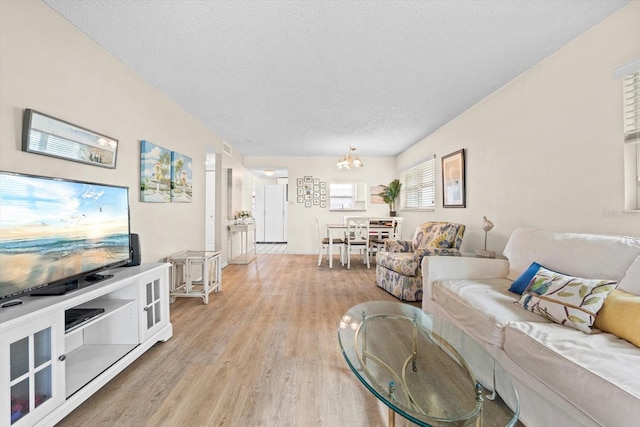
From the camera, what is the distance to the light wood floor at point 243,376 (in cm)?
139

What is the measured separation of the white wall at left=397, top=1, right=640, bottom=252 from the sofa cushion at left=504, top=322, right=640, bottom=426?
1.03 meters

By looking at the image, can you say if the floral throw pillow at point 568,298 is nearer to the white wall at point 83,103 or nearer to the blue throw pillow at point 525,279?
the blue throw pillow at point 525,279

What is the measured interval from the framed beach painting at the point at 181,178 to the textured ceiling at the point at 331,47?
0.67m

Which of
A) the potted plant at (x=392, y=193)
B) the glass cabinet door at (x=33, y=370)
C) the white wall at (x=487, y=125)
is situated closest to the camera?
the glass cabinet door at (x=33, y=370)

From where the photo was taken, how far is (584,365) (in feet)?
3.32

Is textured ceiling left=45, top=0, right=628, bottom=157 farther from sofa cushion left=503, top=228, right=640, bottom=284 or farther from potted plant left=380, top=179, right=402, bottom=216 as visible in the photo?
potted plant left=380, top=179, right=402, bottom=216

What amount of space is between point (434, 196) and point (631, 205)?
2.83 meters

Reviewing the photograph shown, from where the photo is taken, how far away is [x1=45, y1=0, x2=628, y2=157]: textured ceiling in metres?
1.69

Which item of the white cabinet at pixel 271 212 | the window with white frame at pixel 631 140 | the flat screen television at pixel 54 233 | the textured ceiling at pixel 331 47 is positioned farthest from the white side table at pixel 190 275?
the white cabinet at pixel 271 212

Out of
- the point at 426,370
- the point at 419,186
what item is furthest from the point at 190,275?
the point at 419,186

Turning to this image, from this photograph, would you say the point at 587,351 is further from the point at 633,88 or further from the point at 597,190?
the point at 633,88

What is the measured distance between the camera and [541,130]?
2.33m

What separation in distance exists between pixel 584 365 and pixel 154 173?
3375 millimetres

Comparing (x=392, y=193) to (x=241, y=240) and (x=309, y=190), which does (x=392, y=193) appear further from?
(x=241, y=240)
